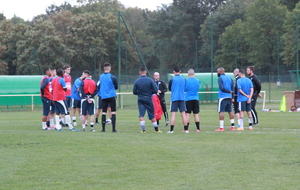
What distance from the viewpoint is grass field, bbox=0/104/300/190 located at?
743cm

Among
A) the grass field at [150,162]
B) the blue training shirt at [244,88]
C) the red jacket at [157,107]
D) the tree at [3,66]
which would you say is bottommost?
the grass field at [150,162]

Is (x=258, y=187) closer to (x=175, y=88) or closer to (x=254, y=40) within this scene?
(x=175, y=88)

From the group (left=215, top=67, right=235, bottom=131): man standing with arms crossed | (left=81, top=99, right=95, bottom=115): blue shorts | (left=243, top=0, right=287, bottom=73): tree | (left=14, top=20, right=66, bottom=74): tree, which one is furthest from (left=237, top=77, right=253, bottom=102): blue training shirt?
(left=14, top=20, right=66, bottom=74): tree

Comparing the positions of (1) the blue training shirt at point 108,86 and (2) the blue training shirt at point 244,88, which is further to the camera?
(2) the blue training shirt at point 244,88

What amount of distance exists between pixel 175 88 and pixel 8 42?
2205 inches

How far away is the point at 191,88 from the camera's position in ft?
48.6

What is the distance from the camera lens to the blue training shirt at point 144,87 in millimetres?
14359

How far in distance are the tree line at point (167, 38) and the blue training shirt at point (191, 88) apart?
1900cm

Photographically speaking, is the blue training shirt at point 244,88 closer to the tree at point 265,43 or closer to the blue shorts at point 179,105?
the blue shorts at point 179,105

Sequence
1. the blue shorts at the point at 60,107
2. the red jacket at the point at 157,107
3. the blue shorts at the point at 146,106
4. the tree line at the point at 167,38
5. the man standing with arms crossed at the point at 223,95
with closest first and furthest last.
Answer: the blue shorts at the point at 146,106 → the man standing with arms crossed at the point at 223,95 → the blue shorts at the point at 60,107 → the red jacket at the point at 157,107 → the tree line at the point at 167,38

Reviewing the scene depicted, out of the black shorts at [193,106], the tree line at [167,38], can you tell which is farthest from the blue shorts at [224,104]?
the tree line at [167,38]

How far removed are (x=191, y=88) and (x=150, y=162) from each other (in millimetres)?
6003

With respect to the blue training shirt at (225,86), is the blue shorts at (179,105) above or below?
below

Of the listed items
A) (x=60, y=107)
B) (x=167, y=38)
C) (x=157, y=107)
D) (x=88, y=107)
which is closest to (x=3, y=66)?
(x=167, y=38)
